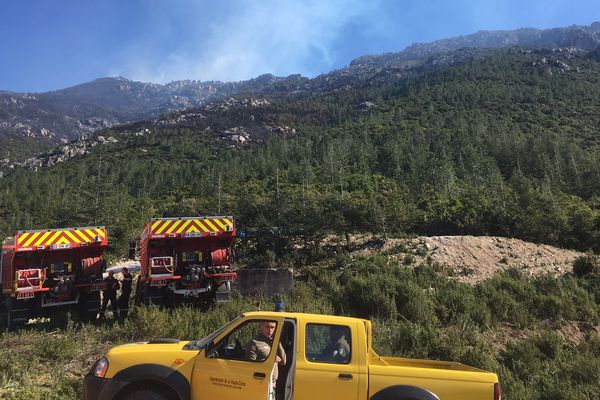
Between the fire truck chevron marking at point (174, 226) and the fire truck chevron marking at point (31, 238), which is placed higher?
the fire truck chevron marking at point (174, 226)

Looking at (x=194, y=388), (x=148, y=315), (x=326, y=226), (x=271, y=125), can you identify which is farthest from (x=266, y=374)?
(x=271, y=125)

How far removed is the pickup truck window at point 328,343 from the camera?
4629 mm

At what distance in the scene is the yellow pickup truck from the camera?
14.6ft

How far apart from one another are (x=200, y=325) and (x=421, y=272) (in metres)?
11.8

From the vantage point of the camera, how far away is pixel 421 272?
17891 millimetres

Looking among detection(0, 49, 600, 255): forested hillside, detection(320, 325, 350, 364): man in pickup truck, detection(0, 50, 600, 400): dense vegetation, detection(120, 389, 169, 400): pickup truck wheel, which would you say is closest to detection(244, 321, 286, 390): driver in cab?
detection(320, 325, 350, 364): man in pickup truck

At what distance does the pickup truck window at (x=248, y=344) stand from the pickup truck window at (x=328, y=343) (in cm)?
43

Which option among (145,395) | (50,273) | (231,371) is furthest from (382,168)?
(145,395)

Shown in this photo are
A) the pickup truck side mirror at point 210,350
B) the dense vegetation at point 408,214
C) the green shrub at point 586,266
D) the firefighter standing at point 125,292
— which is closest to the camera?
the pickup truck side mirror at point 210,350

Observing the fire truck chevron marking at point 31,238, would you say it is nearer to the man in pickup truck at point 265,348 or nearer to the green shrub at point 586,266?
the man in pickup truck at point 265,348

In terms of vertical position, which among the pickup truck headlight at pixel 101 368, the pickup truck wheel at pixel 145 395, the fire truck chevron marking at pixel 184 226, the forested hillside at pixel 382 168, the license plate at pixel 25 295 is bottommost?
the pickup truck wheel at pixel 145 395

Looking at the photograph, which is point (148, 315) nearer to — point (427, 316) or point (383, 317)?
point (383, 317)

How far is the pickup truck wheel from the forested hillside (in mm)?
19740

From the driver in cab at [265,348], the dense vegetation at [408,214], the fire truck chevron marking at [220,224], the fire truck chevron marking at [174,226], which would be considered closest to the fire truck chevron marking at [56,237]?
the fire truck chevron marking at [174,226]
